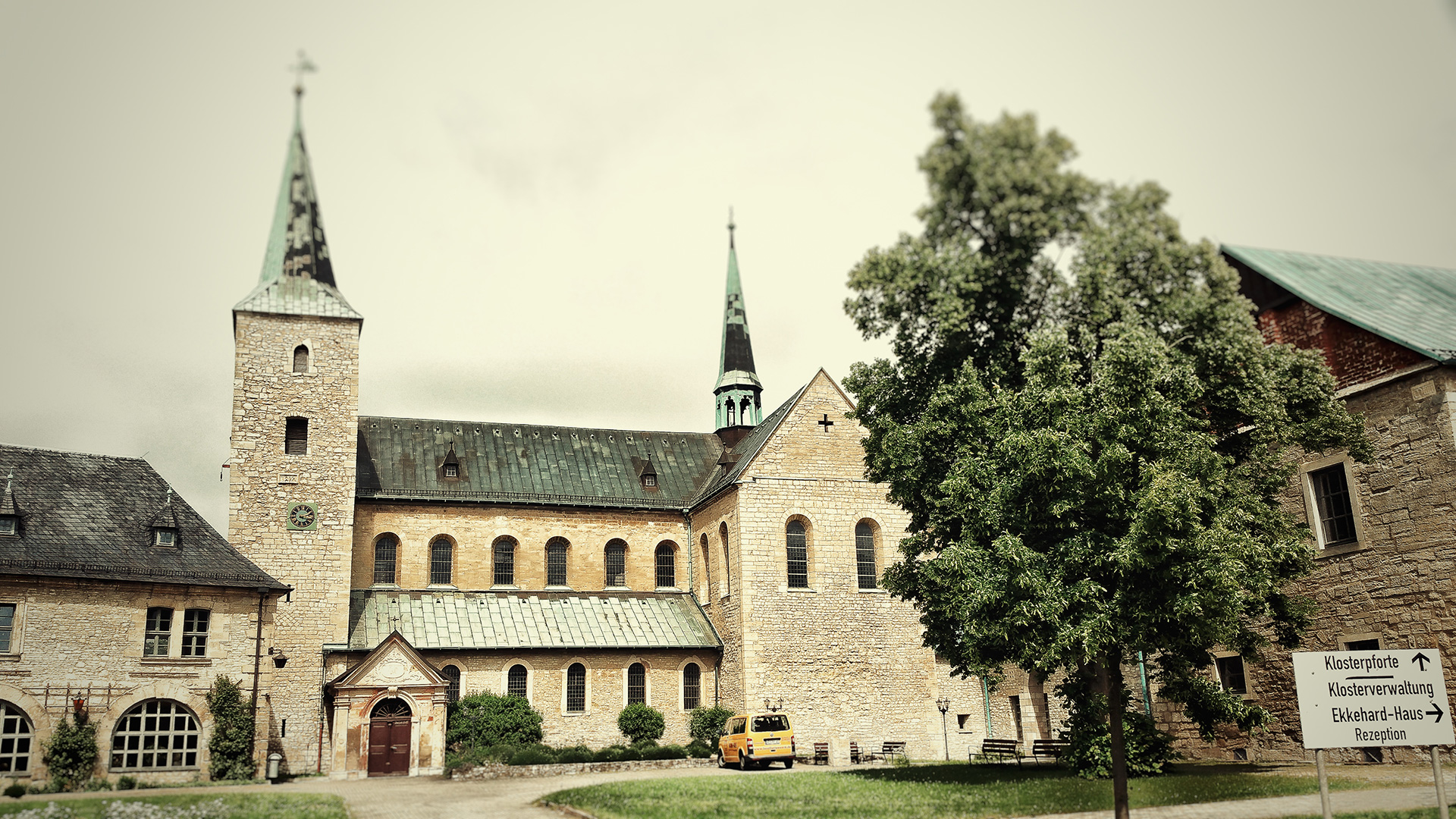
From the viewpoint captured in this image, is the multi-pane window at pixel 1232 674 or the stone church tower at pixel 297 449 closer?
the multi-pane window at pixel 1232 674

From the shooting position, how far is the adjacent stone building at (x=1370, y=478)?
72.9 feet

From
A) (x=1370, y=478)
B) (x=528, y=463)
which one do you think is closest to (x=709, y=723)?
(x=528, y=463)

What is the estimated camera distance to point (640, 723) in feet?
114

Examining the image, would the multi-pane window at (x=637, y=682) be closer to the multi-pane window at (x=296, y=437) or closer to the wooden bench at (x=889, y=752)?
the wooden bench at (x=889, y=752)

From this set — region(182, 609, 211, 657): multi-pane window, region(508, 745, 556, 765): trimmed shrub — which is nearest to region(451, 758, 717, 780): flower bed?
region(508, 745, 556, 765): trimmed shrub

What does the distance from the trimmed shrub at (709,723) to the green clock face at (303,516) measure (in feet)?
46.5

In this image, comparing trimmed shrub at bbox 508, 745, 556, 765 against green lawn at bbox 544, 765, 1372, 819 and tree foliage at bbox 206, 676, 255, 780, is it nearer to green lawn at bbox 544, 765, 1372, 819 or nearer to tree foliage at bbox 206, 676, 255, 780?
green lawn at bbox 544, 765, 1372, 819

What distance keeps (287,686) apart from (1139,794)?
24938mm

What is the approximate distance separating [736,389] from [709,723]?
1612cm

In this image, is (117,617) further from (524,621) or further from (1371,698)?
(1371,698)

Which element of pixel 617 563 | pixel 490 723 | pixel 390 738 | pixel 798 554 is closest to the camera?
pixel 390 738

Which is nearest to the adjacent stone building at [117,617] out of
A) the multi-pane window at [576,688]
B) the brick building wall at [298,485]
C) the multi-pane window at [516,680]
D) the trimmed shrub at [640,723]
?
the brick building wall at [298,485]

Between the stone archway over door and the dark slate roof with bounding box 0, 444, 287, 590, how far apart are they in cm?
487

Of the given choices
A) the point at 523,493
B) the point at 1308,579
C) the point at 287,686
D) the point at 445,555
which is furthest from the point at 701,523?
the point at 1308,579
